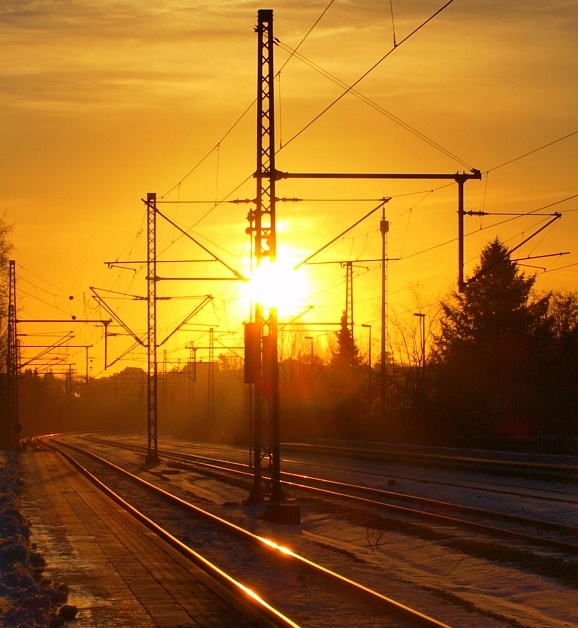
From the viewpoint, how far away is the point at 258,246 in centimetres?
2506

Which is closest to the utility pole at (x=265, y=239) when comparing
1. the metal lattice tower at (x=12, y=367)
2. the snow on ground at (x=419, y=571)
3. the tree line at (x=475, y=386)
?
the snow on ground at (x=419, y=571)

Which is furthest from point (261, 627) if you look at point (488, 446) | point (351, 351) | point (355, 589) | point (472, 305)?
point (351, 351)

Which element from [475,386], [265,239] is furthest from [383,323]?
[265,239]

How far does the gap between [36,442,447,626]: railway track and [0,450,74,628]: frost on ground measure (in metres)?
2.29

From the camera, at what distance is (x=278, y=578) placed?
13.7 meters

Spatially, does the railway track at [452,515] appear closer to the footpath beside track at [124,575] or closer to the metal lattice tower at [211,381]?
the footpath beside track at [124,575]

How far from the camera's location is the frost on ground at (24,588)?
1037 centimetres

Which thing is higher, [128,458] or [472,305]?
[472,305]

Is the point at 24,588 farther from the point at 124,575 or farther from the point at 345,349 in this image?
the point at 345,349

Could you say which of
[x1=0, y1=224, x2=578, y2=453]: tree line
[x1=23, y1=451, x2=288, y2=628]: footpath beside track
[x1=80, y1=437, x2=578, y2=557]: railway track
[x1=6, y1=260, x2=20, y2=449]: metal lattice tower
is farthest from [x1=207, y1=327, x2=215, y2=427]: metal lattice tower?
[x1=23, y1=451, x2=288, y2=628]: footpath beside track

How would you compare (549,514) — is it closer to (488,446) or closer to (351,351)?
(488,446)

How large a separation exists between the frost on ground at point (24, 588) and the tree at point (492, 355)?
38.0 meters

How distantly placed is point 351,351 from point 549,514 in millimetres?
63245

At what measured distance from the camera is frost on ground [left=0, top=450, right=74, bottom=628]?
34.0 feet
